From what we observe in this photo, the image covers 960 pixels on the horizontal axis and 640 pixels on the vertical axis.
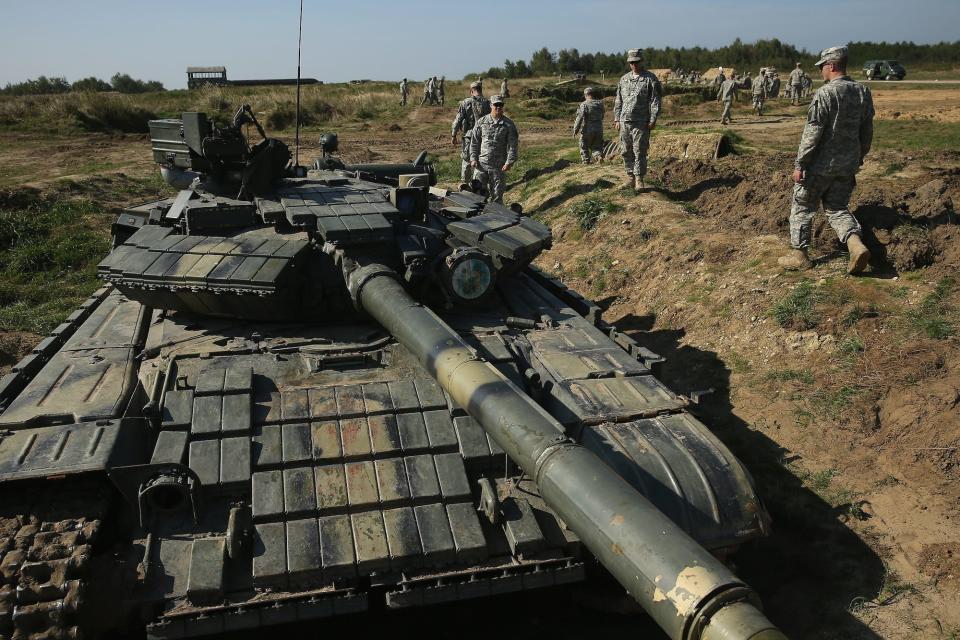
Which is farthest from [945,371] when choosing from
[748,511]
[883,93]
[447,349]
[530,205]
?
[883,93]

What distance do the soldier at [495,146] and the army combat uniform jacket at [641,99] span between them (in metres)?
2.78

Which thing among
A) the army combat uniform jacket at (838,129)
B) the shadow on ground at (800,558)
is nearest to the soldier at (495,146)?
the army combat uniform jacket at (838,129)

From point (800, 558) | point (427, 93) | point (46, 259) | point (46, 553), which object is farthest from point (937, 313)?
point (427, 93)

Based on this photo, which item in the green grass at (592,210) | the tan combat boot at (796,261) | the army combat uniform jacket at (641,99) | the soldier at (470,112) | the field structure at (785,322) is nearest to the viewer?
the field structure at (785,322)

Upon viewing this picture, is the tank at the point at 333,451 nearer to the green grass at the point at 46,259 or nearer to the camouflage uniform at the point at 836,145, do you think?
the camouflage uniform at the point at 836,145

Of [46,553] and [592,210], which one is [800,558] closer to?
[46,553]

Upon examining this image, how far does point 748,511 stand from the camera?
5797mm

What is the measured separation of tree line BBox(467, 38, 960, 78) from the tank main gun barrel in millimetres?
64525

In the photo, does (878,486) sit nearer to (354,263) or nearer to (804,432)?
(804,432)

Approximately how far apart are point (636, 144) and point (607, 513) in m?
12.3

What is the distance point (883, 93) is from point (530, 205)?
85.4 ft

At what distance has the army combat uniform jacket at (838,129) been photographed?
9750 mm

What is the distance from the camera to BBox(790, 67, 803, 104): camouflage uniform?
121ft

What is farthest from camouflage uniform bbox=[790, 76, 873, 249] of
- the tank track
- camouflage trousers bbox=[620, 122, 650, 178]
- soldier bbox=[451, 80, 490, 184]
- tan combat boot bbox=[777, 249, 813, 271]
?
soldier bbox=[451, 80, 490, 184]
